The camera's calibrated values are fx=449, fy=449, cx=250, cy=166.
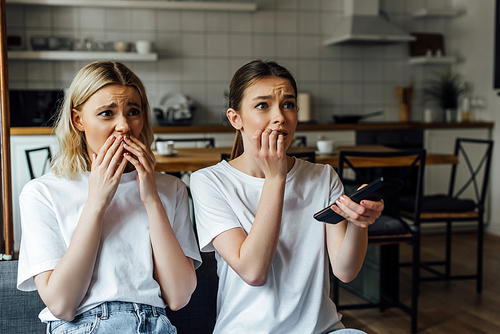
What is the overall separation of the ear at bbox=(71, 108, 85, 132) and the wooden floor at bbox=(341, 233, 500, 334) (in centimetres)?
170

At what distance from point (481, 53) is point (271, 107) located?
4.11 metres

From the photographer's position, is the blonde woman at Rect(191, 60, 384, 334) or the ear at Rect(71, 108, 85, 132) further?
the ear at Rect(71, 108, 85, 132)

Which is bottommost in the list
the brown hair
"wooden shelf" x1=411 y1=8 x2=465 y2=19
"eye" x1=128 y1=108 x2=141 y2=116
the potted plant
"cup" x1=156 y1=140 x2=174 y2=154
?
"cup" x1=156 y1=140 x2=174 y2=154

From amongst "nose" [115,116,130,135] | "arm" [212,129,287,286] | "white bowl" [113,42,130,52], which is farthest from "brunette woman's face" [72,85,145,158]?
"white bowl" [113,42,130,52]

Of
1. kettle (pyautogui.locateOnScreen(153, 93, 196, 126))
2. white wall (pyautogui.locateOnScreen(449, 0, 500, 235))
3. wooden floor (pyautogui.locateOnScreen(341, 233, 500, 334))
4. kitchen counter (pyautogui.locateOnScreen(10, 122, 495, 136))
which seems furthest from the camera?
white wall (pyautogui.locateOnScreen(449, 0, 500, 235))

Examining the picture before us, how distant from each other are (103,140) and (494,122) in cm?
411

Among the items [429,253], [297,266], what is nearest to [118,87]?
[297,266]

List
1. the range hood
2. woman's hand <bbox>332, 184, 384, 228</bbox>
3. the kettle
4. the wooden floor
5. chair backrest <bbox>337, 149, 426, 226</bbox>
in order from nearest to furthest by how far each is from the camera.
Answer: woman's hand <bbox>332, 184, 384, 228</bbox>
chair backrest <bbox>337, 149, 426, 226</bbox>
the wooden floor
the kettle
the range hood

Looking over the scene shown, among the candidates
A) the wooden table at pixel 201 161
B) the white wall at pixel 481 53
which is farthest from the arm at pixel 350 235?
the white wall at pixel 481 53

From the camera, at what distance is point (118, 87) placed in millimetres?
1094

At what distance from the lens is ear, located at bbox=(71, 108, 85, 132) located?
3.77 feet

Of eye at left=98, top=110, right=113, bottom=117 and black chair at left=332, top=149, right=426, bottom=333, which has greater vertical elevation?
eye at left=98, top=110, right=113, bottom=117

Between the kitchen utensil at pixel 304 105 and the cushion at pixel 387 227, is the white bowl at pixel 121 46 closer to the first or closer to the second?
the kitchen utensil at pixel 304 105

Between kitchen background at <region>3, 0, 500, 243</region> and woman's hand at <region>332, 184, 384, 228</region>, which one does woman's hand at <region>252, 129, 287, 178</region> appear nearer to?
woman's hand at <region>332, 184, 384, 228</region>
